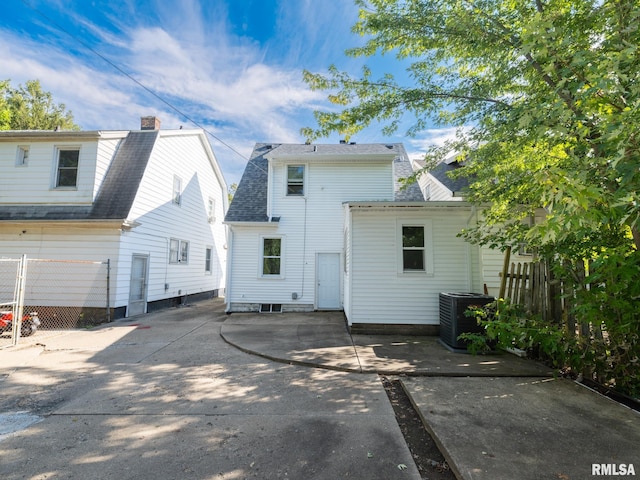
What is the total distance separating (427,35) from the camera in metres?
5.42

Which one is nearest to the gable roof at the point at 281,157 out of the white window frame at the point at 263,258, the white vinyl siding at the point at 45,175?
the white window frame at the point at 263,258

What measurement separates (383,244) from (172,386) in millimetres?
5253

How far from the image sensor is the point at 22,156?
9672 mm

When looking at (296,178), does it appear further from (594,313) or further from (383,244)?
(594,313)

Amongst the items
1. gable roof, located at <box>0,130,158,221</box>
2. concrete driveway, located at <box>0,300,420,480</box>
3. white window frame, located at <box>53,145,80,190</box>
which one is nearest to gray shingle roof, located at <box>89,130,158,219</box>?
gable roof, located at <box>0,130,158,221</box>

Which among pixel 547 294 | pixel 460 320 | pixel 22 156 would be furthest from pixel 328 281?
pixel 22 156

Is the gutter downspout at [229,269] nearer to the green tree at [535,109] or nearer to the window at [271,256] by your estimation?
the window at [271,256]

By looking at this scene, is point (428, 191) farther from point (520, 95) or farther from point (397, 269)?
point (520, 95)

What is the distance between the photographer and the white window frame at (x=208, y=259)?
50.6 ft

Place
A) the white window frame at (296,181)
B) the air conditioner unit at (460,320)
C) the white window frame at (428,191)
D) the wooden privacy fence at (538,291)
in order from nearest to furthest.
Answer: the wooden privacy fence at (538,291)
the air conditioner unit at (460,320)
the white window frame at (296,181)
the white window frame at (428,191)

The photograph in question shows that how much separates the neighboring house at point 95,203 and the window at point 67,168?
3 centimetres

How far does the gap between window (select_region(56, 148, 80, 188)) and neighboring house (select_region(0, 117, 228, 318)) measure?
0.03m

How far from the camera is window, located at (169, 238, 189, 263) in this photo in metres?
12.0

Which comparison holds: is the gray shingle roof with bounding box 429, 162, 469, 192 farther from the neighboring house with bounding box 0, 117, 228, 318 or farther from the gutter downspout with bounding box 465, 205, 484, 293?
the neighboring house with bounding box 0, 117, 228, 318
